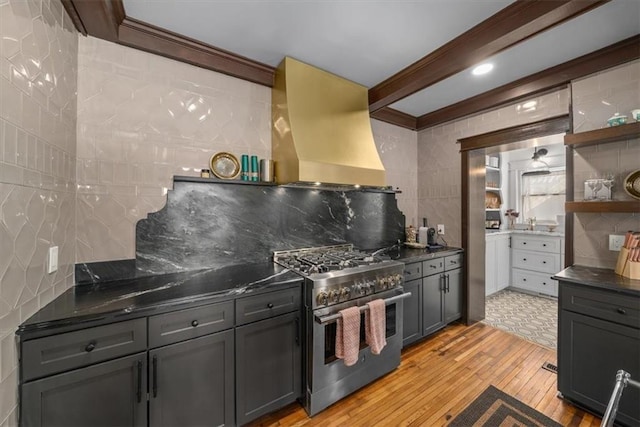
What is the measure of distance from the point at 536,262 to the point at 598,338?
108 inches

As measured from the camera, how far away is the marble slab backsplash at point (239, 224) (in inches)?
71.1

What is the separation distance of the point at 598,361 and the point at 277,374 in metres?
2.09

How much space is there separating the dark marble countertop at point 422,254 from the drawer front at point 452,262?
58 mm

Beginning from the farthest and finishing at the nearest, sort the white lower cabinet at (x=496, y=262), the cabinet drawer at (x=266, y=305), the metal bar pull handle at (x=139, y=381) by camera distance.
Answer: the white lower cabinet at (x=496, y=262) → the cabinet drawer at (x=266, y=305) → the metal bar pull handle at (x=139, y=381)

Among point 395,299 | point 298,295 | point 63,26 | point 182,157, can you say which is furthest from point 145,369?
point 63,26

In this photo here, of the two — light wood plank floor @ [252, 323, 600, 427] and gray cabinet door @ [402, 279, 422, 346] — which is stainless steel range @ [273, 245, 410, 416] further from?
gray cabinet door @ [402, 279, 422, 346]

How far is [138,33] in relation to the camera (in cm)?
167

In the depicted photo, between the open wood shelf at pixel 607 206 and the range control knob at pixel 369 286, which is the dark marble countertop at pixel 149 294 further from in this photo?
the open wood shelf at pixel 607 206

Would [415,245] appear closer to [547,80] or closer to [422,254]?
[422,254]

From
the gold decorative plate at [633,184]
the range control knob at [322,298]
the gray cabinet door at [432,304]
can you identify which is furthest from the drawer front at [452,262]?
the range control knob at [322,298]

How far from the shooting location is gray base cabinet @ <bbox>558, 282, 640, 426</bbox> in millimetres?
1508

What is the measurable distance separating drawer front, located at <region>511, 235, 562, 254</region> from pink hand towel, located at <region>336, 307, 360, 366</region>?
3754mm

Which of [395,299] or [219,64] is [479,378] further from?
[219,64]

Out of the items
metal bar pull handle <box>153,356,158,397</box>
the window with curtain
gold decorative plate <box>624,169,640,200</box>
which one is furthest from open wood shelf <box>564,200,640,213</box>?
the window with curtain
